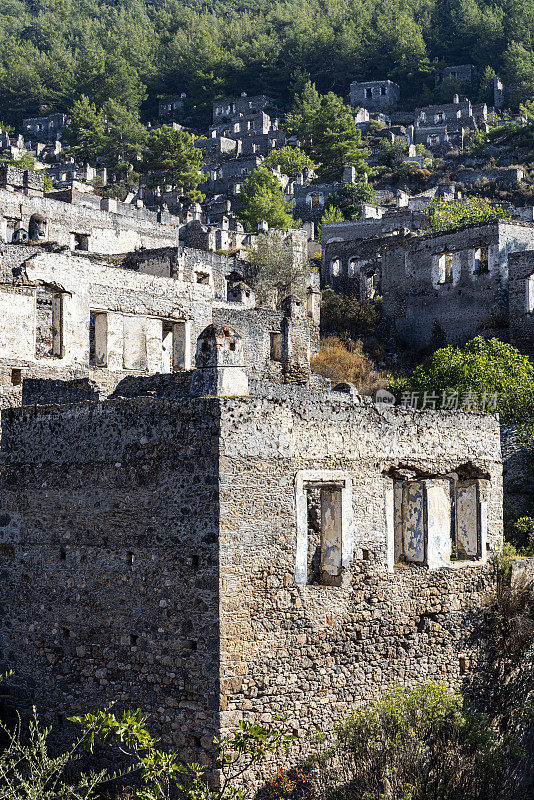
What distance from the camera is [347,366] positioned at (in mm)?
34125

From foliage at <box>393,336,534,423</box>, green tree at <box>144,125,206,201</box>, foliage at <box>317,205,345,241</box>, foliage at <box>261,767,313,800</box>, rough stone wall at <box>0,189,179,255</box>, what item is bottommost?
foliage at <box>261,767,313,800</box>

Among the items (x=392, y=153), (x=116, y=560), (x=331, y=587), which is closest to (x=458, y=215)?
(x=392, y=153)

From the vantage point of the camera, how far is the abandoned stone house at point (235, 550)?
13.3 metres

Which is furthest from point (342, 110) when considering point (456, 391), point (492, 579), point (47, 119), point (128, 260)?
point (492, 579)

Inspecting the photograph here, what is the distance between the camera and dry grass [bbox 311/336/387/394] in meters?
32.0

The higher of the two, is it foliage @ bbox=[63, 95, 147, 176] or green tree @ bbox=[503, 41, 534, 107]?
green tree @ bbox=[503, 41, 534, 107]

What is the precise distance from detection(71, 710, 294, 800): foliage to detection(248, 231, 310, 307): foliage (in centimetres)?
2621

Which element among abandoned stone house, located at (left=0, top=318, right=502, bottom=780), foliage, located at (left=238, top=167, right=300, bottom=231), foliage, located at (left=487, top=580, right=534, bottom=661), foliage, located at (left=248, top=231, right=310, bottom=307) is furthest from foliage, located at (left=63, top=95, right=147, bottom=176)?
foliage, located at (left=487, top=580, right=534, bottom=661)

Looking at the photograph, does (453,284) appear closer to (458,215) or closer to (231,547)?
(458,215)

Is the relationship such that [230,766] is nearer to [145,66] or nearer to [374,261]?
[374,261]

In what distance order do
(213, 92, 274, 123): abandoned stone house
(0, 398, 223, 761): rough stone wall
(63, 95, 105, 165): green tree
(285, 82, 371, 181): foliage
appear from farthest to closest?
(213, 92, 274, 123): abandoned stone house < (63, 95, 105, 165): green tree < (285, 82, 371, 181): foliage < (0, 398, 223, 761): rough stone wall

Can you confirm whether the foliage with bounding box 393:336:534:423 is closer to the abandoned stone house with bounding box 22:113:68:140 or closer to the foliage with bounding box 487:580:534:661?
the foliage with bounding box 487:580:534:661

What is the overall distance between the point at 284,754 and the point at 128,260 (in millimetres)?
24800

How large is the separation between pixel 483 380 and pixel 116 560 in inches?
589
